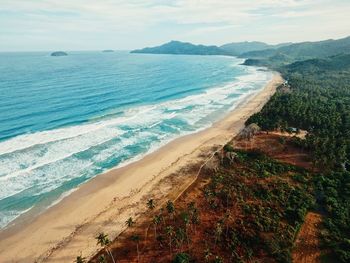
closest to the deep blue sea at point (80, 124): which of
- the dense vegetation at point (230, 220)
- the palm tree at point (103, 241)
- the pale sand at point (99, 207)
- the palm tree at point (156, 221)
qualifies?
the pale sand at point (99, 207)

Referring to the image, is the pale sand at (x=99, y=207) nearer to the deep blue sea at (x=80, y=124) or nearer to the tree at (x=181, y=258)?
the deep blue sea at (x=80, y=124)

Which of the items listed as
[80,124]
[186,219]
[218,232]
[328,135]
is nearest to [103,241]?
[186,219]

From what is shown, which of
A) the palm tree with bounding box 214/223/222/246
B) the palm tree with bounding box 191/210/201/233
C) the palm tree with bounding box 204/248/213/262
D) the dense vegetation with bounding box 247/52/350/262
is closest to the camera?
the palm tree with bounding box 204/248/213/262

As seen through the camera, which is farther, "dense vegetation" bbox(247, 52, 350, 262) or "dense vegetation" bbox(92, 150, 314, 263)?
"dense vegetation" bbox(247, 52, 350, 262)

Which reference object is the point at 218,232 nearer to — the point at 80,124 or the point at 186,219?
the point at 186,219

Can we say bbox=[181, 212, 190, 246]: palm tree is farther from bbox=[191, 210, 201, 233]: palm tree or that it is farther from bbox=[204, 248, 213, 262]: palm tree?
bbox=[204, 248, 213, 262]: palm tree

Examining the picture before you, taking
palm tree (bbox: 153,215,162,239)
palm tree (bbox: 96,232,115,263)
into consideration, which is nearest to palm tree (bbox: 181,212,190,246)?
palm tree (bbox: 153,215,162,239)
